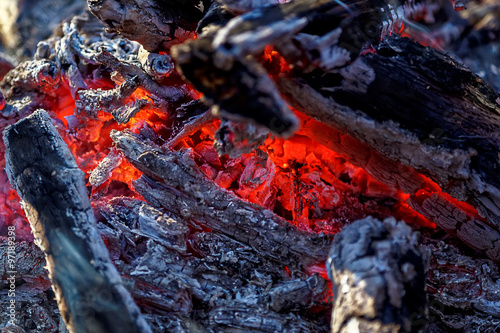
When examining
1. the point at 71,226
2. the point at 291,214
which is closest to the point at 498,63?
the point at 291,214

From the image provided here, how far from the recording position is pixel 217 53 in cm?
137

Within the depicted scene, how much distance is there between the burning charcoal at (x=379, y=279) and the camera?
5.00ft

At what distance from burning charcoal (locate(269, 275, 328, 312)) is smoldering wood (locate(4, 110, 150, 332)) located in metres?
0.69

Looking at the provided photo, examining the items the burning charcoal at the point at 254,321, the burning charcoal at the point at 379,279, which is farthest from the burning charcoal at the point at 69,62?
the burning charcoal at the point at 379,279

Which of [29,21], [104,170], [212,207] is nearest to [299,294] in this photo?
[212,207]

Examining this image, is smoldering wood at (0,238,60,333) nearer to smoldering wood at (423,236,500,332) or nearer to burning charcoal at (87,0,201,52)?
burning charcoal at (87,0,201,52)

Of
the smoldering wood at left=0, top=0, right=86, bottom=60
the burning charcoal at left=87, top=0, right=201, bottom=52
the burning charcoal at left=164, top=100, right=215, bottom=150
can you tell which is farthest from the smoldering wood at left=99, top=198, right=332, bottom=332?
the smoldering wood at left=0, top=0, right=86, bottom=60

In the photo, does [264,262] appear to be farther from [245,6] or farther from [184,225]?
[245,6]

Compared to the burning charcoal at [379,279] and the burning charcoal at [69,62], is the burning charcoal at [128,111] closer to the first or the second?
the burning charcoal at [69,62]

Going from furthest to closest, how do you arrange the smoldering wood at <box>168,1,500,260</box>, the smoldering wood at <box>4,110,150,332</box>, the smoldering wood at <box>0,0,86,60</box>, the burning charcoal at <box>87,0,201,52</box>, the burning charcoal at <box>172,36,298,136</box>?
the smoldering wood at <box>0,0,86,60</box>, the burning charcoal at <box>87,0,201,52</box>, the smoldering wood at <box>168,1,500,260</box>, the smoldering wood at <box>4,110,150,332</box>, the burning charcoal at <box>172,36,298,136</box>

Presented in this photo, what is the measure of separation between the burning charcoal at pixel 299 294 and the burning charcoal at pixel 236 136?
82cm

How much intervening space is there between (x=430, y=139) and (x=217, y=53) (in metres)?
1.25

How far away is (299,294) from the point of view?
198cm

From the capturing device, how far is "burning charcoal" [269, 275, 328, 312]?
198 cm
